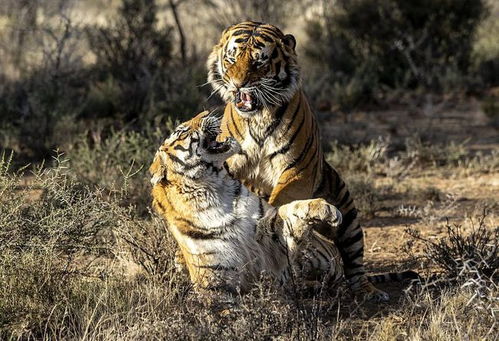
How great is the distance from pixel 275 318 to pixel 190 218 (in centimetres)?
73

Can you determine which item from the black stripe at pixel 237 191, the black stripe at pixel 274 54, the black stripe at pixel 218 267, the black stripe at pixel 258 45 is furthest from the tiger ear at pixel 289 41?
the black stripe at pixel 218 267

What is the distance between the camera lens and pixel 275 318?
13.8 feet

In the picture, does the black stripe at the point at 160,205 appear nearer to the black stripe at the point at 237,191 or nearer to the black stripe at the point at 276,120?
the black stripe at the point at 237,191

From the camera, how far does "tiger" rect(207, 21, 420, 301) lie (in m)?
5.22

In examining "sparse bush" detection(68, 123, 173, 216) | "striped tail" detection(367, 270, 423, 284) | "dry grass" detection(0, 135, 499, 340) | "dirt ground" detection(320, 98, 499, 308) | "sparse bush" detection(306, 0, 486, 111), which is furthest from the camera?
"sparse bush" detection(306, 0, 486, 111)

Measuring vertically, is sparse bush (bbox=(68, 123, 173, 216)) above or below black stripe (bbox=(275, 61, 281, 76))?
below

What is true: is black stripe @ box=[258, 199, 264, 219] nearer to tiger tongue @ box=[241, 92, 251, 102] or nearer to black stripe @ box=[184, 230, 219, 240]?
black stripe @ box=[184, 230, 219, 240]

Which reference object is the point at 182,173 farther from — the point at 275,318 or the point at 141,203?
the point at 141,203

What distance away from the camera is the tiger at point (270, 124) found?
17.1 feet

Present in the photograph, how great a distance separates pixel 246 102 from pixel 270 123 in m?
0.21

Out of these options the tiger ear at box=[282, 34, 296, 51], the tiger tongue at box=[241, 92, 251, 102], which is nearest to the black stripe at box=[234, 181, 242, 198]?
the tiger tongue at box=[241, 92, 251, 102]

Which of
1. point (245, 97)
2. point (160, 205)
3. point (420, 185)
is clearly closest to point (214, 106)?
point (420, 185)

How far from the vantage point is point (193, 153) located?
179 inches

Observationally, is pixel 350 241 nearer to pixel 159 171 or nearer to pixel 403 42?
pixel 159 171
